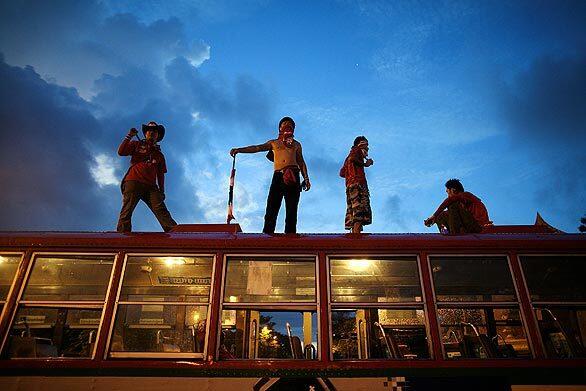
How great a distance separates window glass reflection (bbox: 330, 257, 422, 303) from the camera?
4637 mm

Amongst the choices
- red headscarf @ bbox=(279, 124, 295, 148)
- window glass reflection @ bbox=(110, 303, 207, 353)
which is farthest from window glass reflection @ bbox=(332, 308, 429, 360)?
red headscarf @ bbox=(279, 124, 295, 148)

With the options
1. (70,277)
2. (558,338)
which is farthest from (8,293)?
(558,338)

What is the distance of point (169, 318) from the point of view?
567 centimetres

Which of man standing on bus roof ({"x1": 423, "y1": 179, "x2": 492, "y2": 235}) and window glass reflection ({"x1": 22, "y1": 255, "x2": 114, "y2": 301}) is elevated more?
man standing on bus roof ({"x1": 423, "y1": 179, "x2": 492, "y2": 235})

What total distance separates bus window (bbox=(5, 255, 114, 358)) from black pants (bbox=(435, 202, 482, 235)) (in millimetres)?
4513

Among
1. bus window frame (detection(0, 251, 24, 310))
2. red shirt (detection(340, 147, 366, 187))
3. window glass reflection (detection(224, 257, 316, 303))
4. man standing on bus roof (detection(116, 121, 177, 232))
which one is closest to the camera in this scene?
bus window frame (detection(0, 251, 24, 310))

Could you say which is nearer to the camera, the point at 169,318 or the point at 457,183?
the point at 169,318

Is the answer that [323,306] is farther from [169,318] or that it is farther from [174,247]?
[169,318]

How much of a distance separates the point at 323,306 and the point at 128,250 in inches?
86.7

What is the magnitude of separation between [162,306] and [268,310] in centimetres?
167

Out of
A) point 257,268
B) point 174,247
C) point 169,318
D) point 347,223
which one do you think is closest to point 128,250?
point 174,247

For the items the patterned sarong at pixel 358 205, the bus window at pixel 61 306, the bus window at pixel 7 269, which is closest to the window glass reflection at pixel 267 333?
the bus window at pixel 61 306

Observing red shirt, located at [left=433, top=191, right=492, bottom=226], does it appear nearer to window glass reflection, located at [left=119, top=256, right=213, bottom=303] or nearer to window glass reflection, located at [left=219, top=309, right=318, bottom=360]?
window glass reflection, located at [left=219, top=309, right=318, bottom=360]

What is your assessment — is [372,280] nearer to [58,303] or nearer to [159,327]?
[159,327]
